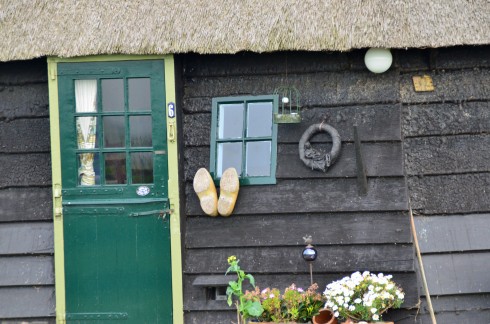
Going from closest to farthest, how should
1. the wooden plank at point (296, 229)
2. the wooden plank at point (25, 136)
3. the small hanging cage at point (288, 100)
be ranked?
1. the wooden plank at point (296, 229)
2. the small hanging cage at point (288, 100)
3. the wooden plank at point (25, 136)

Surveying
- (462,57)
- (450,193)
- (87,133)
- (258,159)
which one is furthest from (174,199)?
(462,57)

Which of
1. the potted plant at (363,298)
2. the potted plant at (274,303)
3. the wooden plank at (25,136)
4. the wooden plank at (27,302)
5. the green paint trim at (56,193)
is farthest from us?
the wooden plank at (25,136)

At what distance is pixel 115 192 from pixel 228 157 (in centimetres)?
78

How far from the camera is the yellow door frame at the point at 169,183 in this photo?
630 cm

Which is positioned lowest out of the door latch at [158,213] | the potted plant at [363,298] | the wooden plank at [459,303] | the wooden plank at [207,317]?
the wooden plank at [207,317]

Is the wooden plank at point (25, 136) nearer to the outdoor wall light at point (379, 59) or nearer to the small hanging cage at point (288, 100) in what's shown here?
the small hanging cage at point (288, 100)

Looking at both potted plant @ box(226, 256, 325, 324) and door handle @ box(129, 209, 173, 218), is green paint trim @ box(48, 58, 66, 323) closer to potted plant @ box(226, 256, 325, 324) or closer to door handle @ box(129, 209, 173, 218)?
Answer: door handle @ box(129, 209, 173, 218)

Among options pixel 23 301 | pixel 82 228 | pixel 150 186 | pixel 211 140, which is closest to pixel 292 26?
pixel 211 140

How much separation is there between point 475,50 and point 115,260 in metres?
2.75

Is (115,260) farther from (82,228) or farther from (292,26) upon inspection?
(292,26)

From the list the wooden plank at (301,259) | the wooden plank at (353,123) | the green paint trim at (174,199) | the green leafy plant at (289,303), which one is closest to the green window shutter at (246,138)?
the wooden plank at (353,123)

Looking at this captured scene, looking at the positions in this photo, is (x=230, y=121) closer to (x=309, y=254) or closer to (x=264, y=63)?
(x=264, y=63)

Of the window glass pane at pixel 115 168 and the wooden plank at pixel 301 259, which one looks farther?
the window glass pane at pixel 115 168

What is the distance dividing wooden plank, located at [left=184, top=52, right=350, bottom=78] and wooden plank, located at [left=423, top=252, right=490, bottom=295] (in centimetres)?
142
